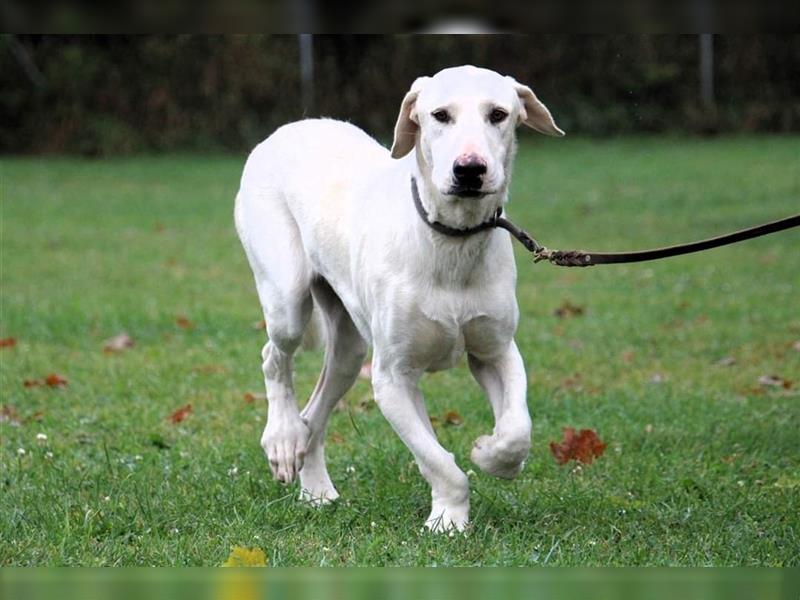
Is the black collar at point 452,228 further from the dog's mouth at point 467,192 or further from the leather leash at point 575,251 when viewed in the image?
the dog's mouth at point 467,192

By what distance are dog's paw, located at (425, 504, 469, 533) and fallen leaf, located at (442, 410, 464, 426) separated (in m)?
1.80

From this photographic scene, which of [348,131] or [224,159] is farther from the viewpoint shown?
[224,159]

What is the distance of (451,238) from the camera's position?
4.46 m

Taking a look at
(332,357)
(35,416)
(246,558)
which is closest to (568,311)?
(35,416)

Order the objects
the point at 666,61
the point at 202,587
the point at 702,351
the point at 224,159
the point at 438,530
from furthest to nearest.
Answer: the point at 666,61 → the point at 224,159 → the point at 702,351 → the point at 438,530 → the point at 202,587

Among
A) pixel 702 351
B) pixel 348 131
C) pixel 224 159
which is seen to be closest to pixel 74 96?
pixel 224 159

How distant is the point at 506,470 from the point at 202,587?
1631mm

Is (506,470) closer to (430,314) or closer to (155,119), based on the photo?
(430,314)

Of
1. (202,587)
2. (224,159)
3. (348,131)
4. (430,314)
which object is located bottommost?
(224,159)

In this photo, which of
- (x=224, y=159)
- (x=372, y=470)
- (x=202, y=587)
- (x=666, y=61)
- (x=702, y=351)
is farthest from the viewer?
(x=666, y=61)

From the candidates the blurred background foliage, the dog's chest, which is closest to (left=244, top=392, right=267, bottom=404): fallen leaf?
the dog's chest

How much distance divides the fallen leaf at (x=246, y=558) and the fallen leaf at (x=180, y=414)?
244 centimetres

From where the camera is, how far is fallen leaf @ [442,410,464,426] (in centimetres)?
638

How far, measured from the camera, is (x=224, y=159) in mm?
23281
